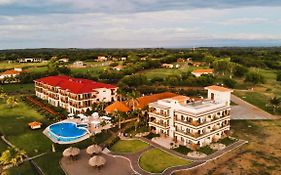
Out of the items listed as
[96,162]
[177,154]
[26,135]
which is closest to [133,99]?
[177,154]

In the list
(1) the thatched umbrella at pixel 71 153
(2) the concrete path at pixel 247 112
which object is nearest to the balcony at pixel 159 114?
(1) the thatched umbrella at pixel 71 153

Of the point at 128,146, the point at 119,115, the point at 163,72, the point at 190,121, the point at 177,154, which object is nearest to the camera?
the point at 177,154

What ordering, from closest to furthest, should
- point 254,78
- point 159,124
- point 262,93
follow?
point 159,124 < point 262,93 < point 254,78

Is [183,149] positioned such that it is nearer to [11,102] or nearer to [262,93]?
[11,102]

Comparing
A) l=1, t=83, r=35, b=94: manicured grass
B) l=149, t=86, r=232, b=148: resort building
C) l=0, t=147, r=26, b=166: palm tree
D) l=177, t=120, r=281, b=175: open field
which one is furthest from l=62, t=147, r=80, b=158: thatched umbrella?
l=1, t=83, r=35, b=94: manicured grass

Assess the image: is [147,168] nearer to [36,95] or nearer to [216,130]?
[216,130]

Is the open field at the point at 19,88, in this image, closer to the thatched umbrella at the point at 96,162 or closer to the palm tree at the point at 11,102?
the palm tree at the point at 11,102

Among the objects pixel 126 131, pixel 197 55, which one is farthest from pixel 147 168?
pixel 197 55
